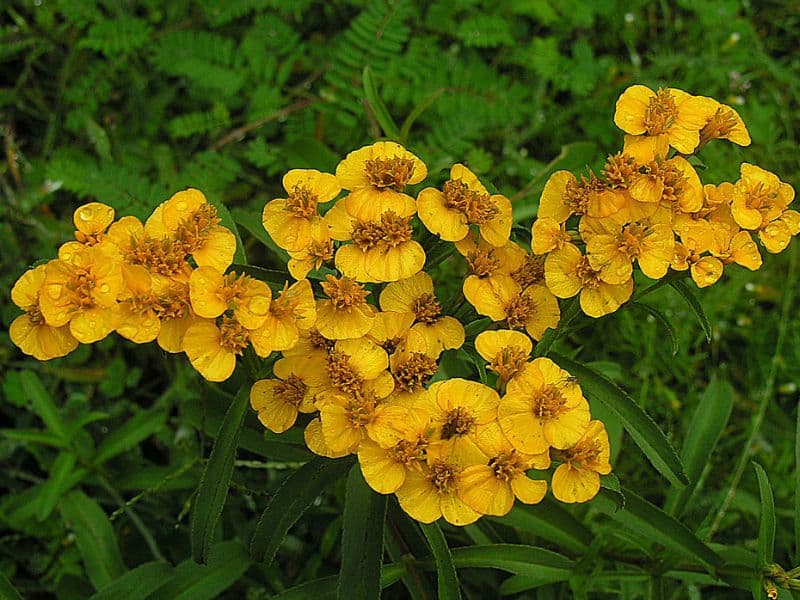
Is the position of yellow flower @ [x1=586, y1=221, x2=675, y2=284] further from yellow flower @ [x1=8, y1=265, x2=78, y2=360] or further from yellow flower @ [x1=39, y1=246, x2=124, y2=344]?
yellow flower @ [x1=8, y1=265, x2=78, y2=360]

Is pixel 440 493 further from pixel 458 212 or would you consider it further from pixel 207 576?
pixel 207 576

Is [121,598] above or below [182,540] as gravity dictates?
above

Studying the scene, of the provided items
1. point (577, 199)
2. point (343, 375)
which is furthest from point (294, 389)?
point (577, 199)

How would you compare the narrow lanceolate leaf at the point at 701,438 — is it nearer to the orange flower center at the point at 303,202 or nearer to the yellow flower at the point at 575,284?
the yellow flower at the point at 575,284

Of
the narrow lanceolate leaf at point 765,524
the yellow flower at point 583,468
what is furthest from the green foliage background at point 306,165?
the yellow flower at point 583,468

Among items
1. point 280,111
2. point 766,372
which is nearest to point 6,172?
point 280,111

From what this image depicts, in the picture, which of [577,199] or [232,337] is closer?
[232,337]

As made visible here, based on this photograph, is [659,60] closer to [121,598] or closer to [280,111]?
[280,111]
